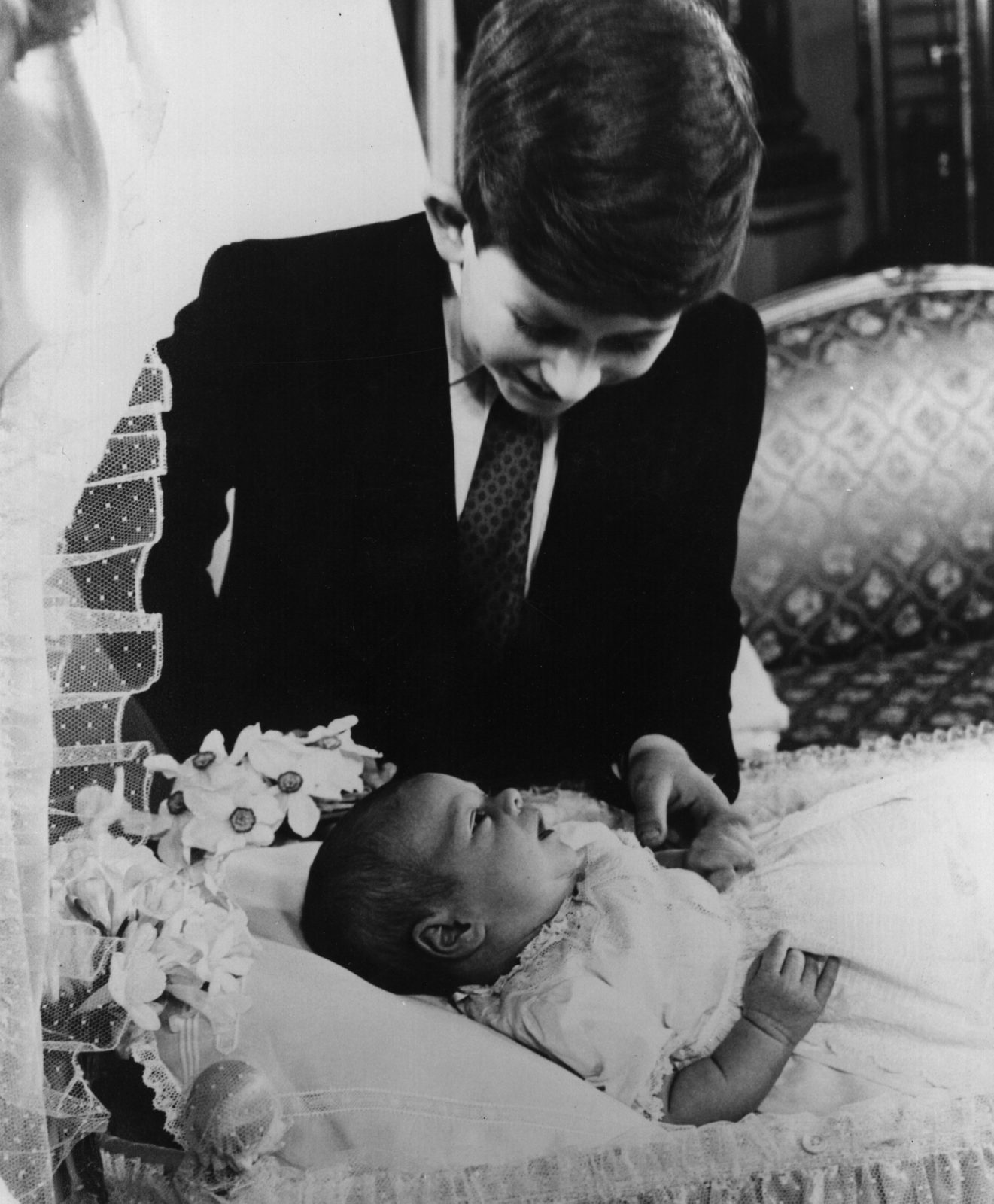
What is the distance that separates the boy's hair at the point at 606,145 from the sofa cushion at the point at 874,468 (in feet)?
0.82

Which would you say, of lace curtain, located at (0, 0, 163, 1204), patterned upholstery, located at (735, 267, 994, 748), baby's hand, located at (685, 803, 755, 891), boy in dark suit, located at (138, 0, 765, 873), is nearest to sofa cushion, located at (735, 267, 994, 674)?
patterned upholstery, located at (735, 267, 994, 748)

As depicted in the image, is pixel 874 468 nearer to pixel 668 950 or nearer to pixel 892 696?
pixel 892 696

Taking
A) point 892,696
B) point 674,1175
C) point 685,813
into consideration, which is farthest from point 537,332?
point 674,1175

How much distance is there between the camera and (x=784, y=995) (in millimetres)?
1291

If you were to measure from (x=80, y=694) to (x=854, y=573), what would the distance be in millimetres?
979

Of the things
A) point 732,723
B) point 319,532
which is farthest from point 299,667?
point 732,723

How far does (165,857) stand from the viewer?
1.31 metres

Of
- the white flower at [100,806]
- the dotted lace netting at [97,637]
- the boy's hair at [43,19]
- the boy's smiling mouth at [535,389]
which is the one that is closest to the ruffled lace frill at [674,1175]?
the dotted lace netting at [97,637]

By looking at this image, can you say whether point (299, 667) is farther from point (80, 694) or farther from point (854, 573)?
point (854, 573)

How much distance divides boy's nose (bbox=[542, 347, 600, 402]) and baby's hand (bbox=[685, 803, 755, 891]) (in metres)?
0.53

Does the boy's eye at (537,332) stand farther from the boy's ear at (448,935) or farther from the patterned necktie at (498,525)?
the boy's ear at (448,935)

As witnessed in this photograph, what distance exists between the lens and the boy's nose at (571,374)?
133 centimetres

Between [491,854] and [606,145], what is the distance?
0.76m

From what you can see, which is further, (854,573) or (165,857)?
(854,573)
